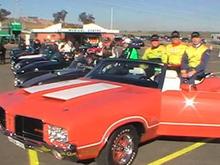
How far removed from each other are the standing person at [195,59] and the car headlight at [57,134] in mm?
3460

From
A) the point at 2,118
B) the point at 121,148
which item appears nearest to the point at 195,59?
the point at 121,148

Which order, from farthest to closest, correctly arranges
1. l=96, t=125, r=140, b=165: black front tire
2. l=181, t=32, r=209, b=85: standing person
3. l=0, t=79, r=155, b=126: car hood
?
l=181, t=32, r=209, b=85: standing person < l=96, t=125, r=140, b=165: black front tire < l=0, t=79, r=155, b=126: car hood

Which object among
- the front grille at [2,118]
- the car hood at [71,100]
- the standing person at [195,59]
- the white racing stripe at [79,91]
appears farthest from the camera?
the standing person at [195,59]

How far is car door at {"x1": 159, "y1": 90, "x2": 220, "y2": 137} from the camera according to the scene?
654 cm

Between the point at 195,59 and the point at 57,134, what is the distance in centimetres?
430

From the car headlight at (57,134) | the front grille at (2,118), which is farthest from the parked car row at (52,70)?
the car headlight at (57,134)

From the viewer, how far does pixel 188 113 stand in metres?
6.55

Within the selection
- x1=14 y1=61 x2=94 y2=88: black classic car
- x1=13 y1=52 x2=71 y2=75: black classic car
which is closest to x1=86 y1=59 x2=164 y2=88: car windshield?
x1=14 y1=61 x2=94 y2=88: black classic car

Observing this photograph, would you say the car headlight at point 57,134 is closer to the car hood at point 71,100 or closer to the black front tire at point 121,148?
the car hood at point 71,100

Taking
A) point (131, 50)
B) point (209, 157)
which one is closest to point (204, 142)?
point (209, 157)

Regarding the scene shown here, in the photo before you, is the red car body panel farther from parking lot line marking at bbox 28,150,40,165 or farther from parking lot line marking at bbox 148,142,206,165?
parking lot line marking at bbox 28,150,40,165

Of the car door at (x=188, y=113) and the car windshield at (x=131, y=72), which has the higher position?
the car windshield at (x=131, y=72)

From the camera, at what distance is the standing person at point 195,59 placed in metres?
8.16

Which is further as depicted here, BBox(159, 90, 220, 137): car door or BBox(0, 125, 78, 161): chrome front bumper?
BBox(159, 90, 220, 137): car door
